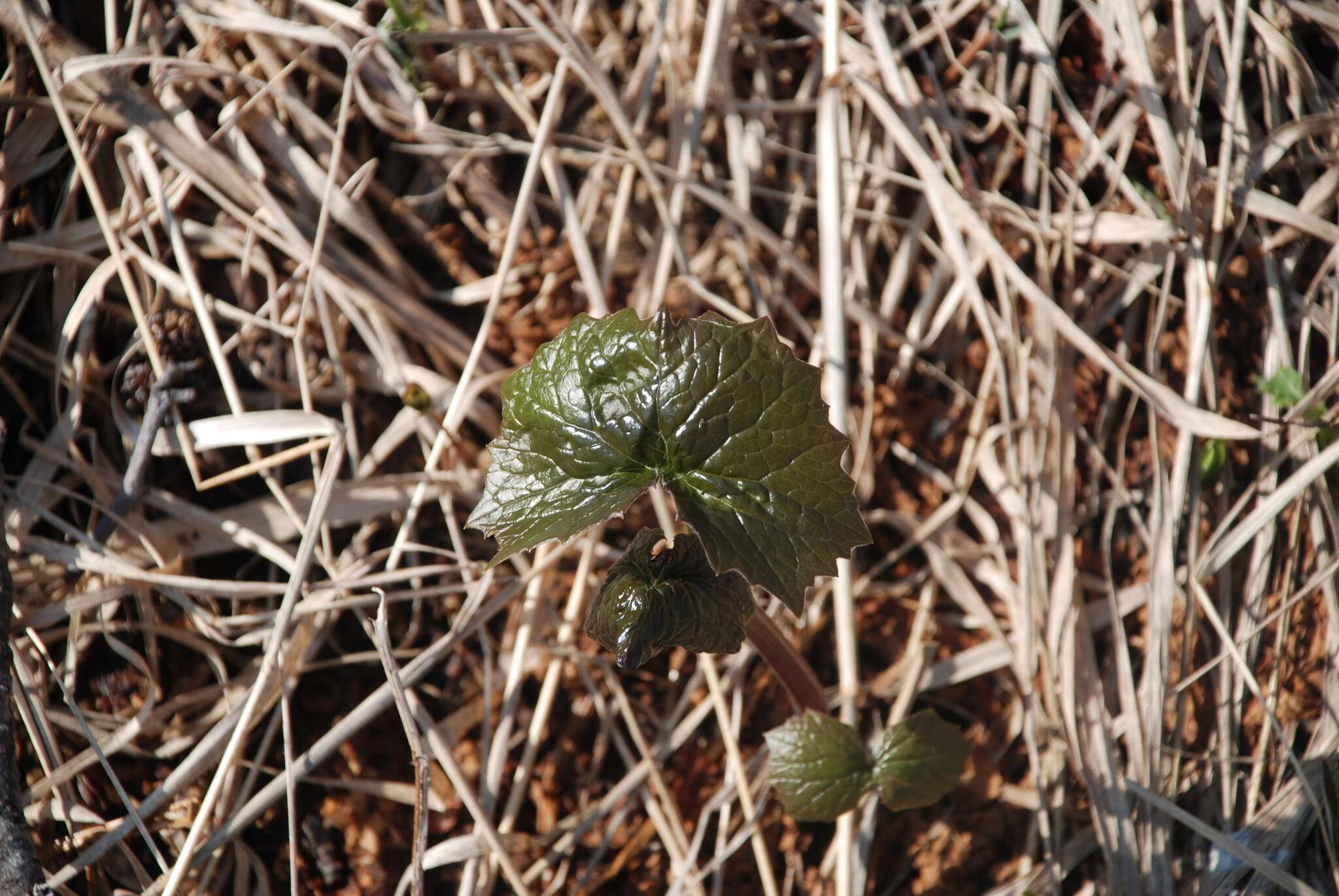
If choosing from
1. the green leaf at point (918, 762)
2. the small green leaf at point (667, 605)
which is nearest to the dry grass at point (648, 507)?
the green leaf at point (918, 762)

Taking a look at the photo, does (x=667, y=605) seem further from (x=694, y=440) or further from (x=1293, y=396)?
(x=1293, y=396)

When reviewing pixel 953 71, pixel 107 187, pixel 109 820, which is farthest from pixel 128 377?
pixel 953 71

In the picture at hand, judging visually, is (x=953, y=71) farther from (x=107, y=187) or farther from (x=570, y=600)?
(x=107, y=187)

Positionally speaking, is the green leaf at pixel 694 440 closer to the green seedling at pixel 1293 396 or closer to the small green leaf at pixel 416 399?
the small green leaf at pixel 416 399

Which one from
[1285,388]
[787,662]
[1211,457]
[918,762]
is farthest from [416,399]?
[1285,388]

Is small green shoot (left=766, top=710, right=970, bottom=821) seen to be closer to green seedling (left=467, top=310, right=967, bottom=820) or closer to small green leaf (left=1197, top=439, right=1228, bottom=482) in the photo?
green seedling (left=467, top=310, right=967, bottom=820)

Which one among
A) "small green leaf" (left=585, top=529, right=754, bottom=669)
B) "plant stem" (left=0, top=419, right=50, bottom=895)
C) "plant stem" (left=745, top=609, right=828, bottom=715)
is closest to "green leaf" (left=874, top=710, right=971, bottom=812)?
"plant stem" (left=745, top=609, right=828, bottom=715)
